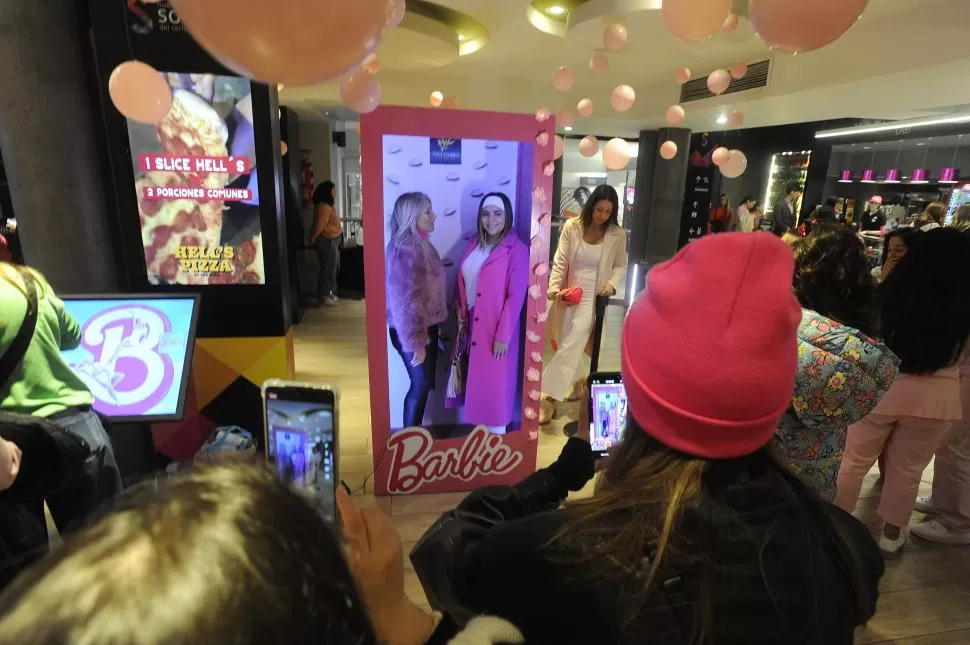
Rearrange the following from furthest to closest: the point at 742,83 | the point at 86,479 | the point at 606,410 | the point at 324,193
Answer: the point at 324,193 → the point at 742,83 → the point at 606,410 → the point at 86,479

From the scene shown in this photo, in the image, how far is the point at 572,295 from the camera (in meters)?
3.54

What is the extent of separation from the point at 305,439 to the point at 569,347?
1.95 m

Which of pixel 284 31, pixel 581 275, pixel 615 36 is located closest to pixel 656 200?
pixel 615 36

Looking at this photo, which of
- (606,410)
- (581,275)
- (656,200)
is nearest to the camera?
(606,410)

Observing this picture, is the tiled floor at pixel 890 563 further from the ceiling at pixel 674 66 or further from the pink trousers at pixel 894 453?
the ceiling at pixel 674 66

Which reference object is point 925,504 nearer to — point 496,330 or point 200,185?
point 496,330

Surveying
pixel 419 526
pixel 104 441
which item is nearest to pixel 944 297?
pixel 419 526

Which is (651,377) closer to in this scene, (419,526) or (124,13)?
(419,526)

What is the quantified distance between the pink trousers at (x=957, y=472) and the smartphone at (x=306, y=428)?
2886 millimetres

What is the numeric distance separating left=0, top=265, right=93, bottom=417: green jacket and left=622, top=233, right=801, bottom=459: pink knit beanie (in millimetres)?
1665

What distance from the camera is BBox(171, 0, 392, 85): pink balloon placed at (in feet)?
4.19

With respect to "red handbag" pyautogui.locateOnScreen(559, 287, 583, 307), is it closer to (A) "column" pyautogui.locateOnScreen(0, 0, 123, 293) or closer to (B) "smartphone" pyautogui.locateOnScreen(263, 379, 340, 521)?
(B) "smartphone" pyautogui.locateOnScreen(263, 379, 340, 521)

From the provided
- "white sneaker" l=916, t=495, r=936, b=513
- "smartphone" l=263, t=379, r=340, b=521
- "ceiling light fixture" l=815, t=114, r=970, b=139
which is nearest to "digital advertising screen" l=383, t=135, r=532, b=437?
"smartphone" l=263, t=379, r=340, b=521

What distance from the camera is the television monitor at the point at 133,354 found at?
214 cm
